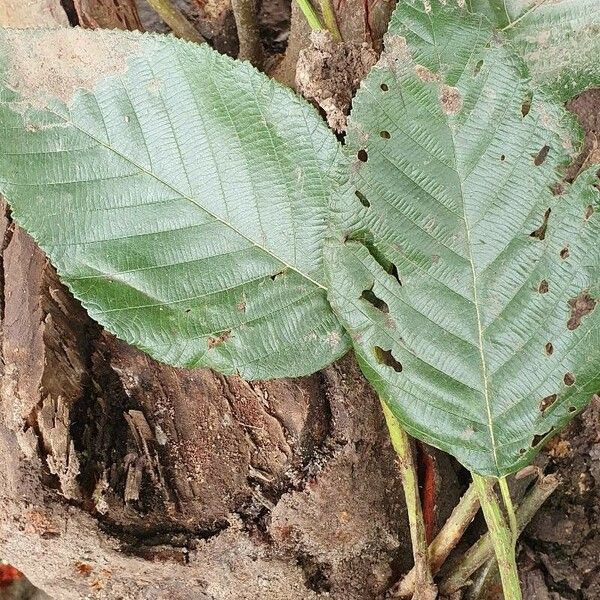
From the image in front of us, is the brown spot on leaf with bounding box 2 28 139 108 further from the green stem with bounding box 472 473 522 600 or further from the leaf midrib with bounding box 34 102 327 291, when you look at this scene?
the green stem with bounding box 472 473 522 600

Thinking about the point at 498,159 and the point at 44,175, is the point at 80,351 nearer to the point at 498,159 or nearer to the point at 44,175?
the point at 44,175

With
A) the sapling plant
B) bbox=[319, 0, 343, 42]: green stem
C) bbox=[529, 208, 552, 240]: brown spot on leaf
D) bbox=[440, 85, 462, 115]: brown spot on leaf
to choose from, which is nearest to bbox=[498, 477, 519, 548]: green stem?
the sapling plant

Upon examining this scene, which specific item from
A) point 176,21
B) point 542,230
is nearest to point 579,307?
point 542,230

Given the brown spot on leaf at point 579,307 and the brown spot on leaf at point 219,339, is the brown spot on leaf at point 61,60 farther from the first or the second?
the brown spot on leaf at point 579,307

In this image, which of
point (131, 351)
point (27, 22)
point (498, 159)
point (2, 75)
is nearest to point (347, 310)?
point (498, 159)

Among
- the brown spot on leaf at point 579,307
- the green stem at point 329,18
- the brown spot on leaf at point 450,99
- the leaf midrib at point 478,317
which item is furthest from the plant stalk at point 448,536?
the green stem at point 329,18
